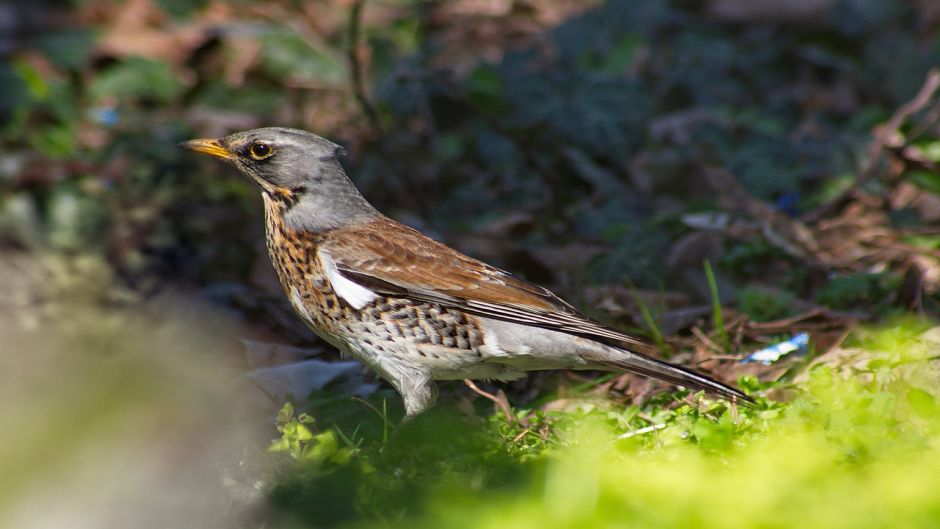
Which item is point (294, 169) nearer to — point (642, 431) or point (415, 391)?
point (415, 391)

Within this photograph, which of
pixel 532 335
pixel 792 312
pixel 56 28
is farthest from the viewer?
pixel 56 28

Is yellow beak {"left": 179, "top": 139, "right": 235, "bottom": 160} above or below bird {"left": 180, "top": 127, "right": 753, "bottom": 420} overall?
above

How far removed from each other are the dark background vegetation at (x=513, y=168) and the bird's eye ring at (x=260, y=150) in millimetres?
879

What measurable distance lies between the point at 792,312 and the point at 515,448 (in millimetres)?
1916

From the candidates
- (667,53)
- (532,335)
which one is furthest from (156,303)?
(667,53)

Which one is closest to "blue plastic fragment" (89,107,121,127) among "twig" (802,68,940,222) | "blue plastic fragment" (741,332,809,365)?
"twig" (802,68,940,222)

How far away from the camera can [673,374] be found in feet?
14.5

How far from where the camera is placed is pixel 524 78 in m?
7.75

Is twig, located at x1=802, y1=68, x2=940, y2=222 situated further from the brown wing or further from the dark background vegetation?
the brown wing

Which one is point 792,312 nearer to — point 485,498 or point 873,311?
point 873,311

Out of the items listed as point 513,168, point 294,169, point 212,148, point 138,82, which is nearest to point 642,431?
point 294,169

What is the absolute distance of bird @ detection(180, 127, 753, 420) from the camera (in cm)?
467

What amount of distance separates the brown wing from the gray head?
14 centimetres

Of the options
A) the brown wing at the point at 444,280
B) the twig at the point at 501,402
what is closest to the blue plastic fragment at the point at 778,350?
the brown wing at the point at 444,280
